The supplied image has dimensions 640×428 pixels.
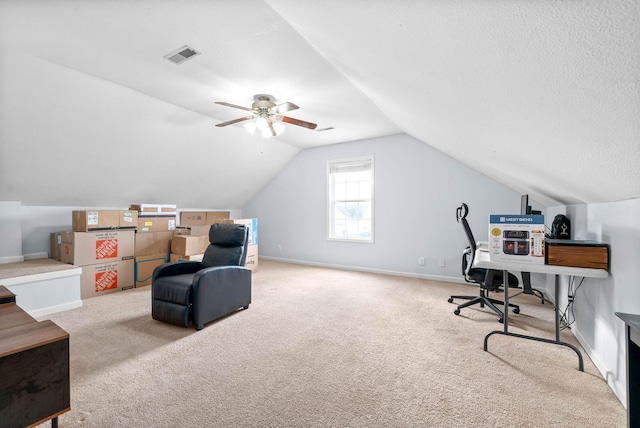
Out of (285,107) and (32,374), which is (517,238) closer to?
(285,107)

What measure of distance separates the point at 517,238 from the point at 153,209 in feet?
16.2

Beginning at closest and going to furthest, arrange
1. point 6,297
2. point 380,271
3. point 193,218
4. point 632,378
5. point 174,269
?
point 632,378 < point 6,297 < point 174,269 < point 380,271 < point 193,218

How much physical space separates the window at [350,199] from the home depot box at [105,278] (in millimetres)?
3509

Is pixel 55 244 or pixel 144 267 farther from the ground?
pixel 55 244

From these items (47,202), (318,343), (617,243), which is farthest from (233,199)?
(617,243)

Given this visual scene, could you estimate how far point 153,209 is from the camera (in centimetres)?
455

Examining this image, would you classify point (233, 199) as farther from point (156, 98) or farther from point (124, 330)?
point (124, 330)

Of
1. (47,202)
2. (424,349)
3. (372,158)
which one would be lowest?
(424,349)

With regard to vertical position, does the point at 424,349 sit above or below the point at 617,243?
below

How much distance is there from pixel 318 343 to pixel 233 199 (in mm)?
4776

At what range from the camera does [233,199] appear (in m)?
6.50

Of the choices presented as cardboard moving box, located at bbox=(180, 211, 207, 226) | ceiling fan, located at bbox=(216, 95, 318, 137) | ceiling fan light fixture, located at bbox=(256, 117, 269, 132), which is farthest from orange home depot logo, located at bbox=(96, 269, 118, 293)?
ceiling fan light fixture, located at bbox=(256, 117, 269, 132)

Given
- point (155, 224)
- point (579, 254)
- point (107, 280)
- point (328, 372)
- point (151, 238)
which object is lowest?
point (328, 372)

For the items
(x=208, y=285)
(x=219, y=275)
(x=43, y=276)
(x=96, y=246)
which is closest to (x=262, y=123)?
(x=219, y=275)
